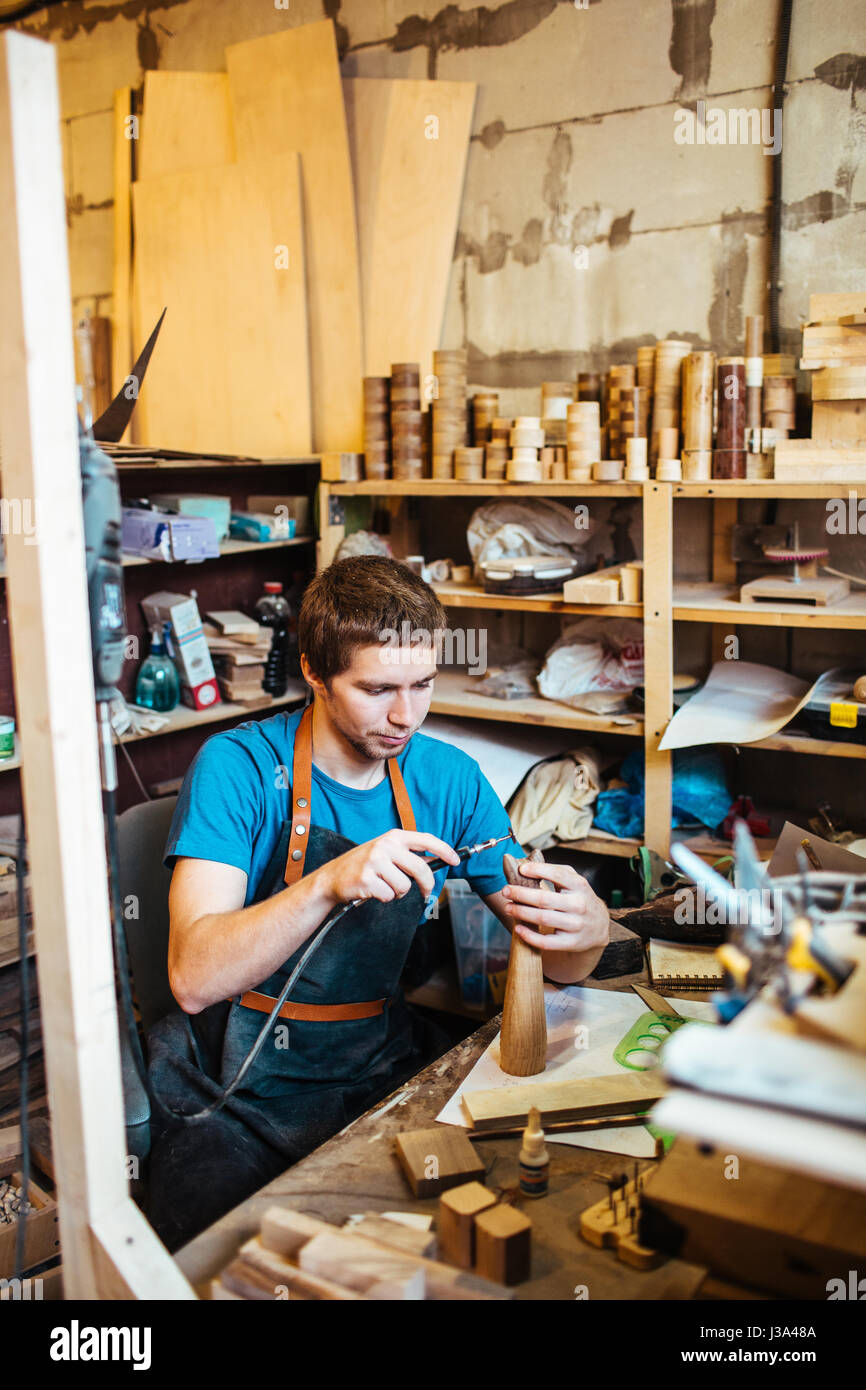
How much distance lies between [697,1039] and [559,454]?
7.76 ft

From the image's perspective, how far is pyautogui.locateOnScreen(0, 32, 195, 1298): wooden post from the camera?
1.05 metres

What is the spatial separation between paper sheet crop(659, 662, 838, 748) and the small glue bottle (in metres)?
1.53

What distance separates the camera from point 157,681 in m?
3.40

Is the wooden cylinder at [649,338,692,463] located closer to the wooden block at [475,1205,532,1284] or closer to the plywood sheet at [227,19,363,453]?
the plywood sheet at [227,19,363,453]

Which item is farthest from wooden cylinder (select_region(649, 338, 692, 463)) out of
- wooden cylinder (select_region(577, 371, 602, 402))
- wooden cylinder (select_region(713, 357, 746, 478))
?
wooden cylinder (select_region(577, 371, 602, 402))

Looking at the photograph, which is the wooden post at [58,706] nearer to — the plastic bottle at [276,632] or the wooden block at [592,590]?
the wooden block at [592,590]

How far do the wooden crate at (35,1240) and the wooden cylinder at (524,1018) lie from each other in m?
1.16

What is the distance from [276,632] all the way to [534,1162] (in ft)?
8.37

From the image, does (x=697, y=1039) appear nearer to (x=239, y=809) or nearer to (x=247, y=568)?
(x=239, y=809)

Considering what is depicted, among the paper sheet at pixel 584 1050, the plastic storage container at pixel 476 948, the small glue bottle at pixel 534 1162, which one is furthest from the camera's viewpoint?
the plastic storage container at pixel 476 948

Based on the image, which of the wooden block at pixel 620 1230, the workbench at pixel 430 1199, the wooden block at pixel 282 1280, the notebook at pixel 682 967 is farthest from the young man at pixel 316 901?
the wooden block at pixel 282 1280

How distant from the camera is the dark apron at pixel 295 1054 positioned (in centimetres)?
188

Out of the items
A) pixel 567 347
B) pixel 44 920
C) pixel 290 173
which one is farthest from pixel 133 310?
pixel 44 920

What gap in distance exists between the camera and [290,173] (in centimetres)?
382
